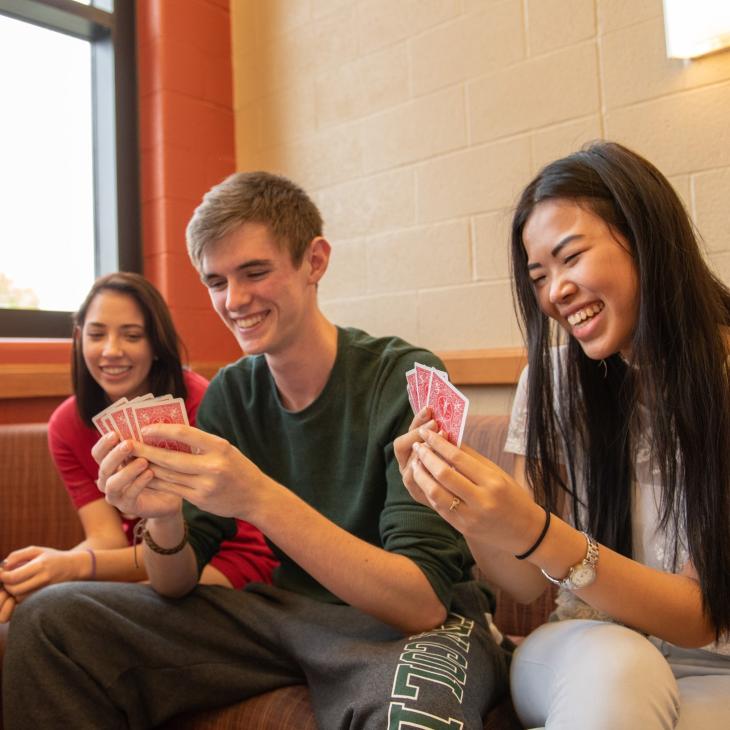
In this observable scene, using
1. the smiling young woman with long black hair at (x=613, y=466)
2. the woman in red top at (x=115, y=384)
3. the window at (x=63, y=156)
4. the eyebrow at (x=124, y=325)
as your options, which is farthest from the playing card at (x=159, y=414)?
the window at (x=63, y=156)

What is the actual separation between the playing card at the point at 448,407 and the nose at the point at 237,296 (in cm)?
51

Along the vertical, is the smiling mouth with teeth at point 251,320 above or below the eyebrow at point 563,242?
below

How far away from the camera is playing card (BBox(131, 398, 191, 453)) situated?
1257 millimetres

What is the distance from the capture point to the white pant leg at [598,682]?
0.96 meters

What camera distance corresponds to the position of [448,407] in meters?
1.10

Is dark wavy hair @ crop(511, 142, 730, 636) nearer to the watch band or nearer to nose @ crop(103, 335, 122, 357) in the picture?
the watch band

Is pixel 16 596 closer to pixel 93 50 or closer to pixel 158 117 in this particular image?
pixel 158 117

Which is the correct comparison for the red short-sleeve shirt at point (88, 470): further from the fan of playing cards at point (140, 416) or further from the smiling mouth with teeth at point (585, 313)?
the smiling mouth with teeth at point (585, 313)

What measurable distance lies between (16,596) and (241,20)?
2517 mm

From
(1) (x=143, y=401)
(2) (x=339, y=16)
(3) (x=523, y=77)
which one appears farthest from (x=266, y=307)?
(2) (x=339, y=16)

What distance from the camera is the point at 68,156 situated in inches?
115

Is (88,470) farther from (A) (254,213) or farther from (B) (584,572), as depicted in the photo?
(B) (584,572)

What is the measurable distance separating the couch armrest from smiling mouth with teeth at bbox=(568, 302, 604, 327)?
1668mm

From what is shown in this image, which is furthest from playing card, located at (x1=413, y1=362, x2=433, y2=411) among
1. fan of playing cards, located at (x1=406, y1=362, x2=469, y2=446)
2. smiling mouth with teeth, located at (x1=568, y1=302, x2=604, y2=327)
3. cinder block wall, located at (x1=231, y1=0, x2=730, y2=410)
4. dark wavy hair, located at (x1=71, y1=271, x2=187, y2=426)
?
cinder block wall, located at (x1=231, y1=0, x2=730, y2=410)
